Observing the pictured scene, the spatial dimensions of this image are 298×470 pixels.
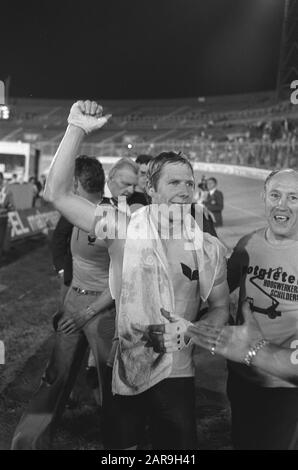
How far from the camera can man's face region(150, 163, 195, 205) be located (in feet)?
8.29

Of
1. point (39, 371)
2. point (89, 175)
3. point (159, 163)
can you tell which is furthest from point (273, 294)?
point (39, 371)

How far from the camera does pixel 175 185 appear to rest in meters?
2.53

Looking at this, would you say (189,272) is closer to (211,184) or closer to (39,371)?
(39,371)

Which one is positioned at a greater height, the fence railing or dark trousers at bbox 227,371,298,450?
the fence railing

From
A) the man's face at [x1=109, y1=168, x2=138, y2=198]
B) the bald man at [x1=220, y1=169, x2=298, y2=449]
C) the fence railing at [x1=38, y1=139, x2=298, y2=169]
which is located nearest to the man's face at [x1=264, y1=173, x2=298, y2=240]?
the bald man at [x1=220, y1=169, x2=298, y2=449]

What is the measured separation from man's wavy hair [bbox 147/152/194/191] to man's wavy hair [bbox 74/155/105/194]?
1386 mm

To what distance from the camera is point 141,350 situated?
2.46 meters

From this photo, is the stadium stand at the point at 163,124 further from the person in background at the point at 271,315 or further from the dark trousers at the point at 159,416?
the dark trousers at the point at 159,416

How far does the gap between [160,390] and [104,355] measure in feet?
3.81

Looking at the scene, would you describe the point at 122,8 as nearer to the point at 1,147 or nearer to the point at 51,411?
the point at 1,147

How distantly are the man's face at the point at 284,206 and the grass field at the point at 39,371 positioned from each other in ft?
6.68

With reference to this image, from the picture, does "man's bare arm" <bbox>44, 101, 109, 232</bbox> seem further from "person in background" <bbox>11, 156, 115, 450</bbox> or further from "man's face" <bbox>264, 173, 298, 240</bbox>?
"man's face" <bbox>264, 173, 298, 240</bbox>

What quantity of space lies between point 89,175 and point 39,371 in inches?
102
